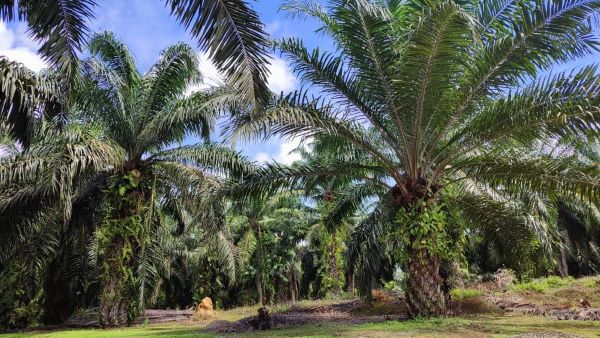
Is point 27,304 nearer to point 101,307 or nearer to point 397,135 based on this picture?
point 101,307

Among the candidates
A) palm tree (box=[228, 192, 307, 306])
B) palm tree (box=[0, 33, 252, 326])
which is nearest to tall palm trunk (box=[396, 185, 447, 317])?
palm tree (box=[0, 33, 252, 326])

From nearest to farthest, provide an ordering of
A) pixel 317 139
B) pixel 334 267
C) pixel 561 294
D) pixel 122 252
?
1. pixel 317 139
2. pixel 122 252
3. pixel 561 294
4. pixel 334 267

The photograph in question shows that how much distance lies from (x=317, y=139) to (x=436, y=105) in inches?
106

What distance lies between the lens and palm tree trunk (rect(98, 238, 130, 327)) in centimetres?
1269

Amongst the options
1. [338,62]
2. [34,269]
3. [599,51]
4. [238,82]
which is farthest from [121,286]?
[599,51]

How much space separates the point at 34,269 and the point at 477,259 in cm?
2771

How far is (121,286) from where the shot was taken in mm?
12805

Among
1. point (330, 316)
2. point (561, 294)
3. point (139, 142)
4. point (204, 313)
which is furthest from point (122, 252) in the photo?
point (561, 294)

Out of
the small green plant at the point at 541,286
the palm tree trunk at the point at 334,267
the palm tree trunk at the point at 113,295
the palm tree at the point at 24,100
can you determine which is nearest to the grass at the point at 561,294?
the small green plant at the point at 541,286

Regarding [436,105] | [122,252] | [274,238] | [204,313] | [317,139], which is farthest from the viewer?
[274,238]

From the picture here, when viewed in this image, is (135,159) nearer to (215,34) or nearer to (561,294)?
(215,34)

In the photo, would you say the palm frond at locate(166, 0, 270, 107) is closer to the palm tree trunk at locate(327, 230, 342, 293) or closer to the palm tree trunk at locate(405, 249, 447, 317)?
the palm tree trunk at locate(405, 249, 447, 317)

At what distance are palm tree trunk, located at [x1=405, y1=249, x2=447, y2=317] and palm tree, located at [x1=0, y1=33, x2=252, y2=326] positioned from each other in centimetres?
497

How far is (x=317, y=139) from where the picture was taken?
10516mm
